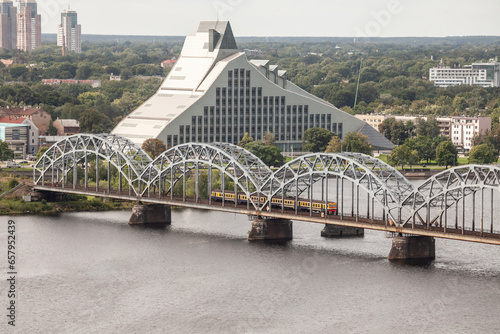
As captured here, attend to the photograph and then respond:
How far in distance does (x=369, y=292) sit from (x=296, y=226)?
2129cm

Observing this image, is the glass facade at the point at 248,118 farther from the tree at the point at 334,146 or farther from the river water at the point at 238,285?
the river water at the point at 238,285

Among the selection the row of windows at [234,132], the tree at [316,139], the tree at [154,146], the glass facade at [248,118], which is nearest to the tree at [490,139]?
the row of windows at [234,132]

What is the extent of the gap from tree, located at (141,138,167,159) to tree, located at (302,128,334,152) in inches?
784

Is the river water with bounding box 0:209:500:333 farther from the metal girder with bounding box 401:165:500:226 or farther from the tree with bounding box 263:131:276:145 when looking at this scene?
the tree with bounding box 263:131:276:145

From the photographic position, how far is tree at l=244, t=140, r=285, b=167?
120750 mm

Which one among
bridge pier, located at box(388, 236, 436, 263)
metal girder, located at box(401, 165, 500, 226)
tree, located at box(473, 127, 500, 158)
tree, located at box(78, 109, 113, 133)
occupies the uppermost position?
tree, located at box(78, 109, 113, 133)

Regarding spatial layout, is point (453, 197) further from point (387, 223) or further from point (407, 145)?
point (407, 145)

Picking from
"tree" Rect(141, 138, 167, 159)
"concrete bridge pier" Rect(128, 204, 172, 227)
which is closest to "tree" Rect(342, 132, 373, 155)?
"tree" Rect(141, 138, 167, 159)

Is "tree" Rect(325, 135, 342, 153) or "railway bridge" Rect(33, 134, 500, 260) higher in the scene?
"tree" Rect(325, 135, 342, 153)

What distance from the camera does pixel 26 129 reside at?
131 metres

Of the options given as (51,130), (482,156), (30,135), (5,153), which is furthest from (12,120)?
(482,156)

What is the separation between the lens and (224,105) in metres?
130

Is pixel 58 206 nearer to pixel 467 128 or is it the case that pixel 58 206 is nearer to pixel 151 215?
pixel 151 215

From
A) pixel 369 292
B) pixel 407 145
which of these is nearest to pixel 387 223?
pixel 369 292
